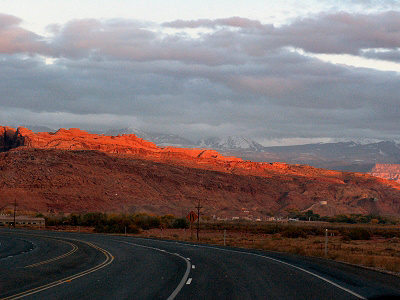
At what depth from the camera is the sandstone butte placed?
340 feet

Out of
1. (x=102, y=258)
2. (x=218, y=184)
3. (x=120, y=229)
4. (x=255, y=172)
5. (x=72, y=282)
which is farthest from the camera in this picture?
(x=255, y=172)

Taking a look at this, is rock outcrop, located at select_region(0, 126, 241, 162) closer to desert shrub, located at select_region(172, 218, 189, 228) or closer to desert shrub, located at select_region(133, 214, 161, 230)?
desert shrub, located at select_region(133, 214, 161, 230)

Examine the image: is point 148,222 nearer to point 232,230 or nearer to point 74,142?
point 232,230

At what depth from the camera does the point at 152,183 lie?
11719 centimetres

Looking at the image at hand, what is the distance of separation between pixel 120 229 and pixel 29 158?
49602mm

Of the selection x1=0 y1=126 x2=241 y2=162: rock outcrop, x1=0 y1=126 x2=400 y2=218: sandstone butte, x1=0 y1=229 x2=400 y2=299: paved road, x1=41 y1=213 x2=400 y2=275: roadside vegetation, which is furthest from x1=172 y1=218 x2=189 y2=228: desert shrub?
x1=0 y1=229 x2=400 y2=299: paved road

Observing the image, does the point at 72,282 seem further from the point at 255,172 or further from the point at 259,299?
the point at 255,172

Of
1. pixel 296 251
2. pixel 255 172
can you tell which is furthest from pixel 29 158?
pixel 296 251

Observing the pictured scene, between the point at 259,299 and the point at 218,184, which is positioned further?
the point at 218,184

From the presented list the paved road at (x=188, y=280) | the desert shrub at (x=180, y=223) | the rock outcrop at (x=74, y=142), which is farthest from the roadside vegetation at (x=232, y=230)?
the rock outcrop at (x=74, y=142)

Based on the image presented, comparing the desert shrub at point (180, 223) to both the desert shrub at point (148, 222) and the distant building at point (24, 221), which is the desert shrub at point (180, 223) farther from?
the distant building at point (24, 221)

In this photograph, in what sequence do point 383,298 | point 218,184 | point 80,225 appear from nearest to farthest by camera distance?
point 383,298 < point 80,225 < point 218,184

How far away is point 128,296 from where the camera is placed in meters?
13.4

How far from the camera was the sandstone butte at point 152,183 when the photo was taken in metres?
104
